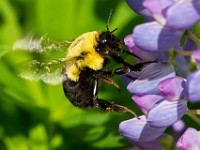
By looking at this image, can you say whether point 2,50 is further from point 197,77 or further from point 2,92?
point 197,77

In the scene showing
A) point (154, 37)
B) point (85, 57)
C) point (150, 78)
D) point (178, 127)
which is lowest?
point (178, 127)

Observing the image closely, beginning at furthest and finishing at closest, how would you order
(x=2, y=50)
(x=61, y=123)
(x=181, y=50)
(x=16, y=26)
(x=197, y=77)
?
(x=16, y=26), (x=61, y=123), (x=2, y=50), (x=181, y=50), (x=197, y=77)

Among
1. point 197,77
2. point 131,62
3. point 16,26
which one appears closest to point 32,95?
point 16,26

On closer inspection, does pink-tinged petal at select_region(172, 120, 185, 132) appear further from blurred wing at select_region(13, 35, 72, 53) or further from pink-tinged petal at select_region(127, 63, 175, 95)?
blurred wing at select_region(13, 35, 72, 53)

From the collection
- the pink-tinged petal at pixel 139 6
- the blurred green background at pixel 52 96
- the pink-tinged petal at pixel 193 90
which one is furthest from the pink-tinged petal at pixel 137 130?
the blurred green background at pixel 52 96

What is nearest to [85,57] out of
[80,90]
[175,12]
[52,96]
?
[80,90]

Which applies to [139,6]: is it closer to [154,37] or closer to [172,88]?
[154,37]

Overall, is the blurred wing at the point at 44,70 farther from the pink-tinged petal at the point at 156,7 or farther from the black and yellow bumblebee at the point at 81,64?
the pink-tinged petal at the point at 156,7
